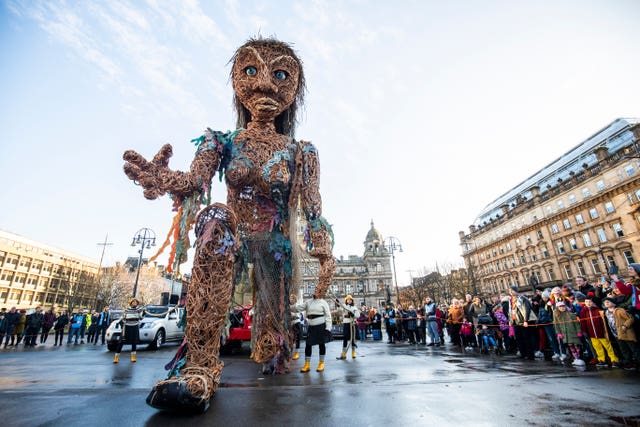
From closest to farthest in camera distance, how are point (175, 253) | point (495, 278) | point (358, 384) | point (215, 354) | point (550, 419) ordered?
point (550, 419)
point (215, 354)
point (175, 253)
point (358, 384)
point (495, 278)

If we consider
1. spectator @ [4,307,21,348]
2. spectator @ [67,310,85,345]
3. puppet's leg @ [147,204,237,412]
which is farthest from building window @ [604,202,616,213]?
spectator @ [4,307,21,348]

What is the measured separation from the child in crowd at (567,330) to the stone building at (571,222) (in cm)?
2954

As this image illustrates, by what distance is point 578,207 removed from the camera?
123 feet

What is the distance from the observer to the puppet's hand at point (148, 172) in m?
2.65

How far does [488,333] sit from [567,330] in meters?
2.49

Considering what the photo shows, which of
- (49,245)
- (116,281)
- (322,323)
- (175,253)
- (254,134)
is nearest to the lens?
(175,253)

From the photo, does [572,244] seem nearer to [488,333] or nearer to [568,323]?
[488,333]

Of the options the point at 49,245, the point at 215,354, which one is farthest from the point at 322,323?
the point at 49,245

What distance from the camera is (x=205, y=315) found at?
2430 mm

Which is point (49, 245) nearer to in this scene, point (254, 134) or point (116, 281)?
point (116, 281)

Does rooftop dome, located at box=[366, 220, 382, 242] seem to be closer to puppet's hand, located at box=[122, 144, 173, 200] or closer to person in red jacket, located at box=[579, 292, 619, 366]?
person in red jacket, located at box=[579, 292, 619, 366]

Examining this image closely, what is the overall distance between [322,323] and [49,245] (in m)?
67.9

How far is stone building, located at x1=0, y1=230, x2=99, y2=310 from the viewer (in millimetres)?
43750

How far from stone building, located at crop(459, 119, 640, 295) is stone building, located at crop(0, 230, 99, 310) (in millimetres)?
59285
